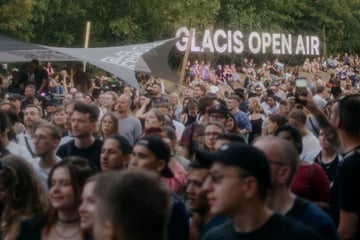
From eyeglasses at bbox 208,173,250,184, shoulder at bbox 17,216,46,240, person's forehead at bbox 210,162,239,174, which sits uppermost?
person's forehead at bbox 210,162,239,174

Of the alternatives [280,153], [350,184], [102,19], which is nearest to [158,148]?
[280,153]

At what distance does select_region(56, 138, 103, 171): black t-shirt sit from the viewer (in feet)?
25.8

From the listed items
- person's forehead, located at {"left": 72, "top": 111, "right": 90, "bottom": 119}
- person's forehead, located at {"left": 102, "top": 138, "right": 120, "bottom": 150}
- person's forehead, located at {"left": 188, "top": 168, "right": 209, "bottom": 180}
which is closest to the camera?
person's forehead, located at {"left": 188, "top": 168, "right": 209, "bottom": 180}

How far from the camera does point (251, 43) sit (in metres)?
49.8

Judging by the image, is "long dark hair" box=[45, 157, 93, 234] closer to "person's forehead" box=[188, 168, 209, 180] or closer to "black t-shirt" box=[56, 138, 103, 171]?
"person's forehead" box=[188, 168, 209, 180]

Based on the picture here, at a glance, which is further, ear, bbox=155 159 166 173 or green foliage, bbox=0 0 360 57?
green foliage, bbox=0 0 360 57

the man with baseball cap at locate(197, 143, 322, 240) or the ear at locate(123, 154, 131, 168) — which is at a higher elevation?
the man with baseball cap at locate(197, 143, 322, 240)

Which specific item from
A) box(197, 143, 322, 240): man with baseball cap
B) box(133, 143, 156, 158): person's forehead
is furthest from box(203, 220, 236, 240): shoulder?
box(133, 143, 156, 158): person's forehead

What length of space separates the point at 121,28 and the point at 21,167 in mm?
31562

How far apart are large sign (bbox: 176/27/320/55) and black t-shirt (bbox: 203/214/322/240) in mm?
33604

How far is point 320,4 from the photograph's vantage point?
6109 centimetres

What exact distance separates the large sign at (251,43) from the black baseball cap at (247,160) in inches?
1321

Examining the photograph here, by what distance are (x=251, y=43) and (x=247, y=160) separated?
151 ft

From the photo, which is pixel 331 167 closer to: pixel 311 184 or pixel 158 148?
pixel 311 184
